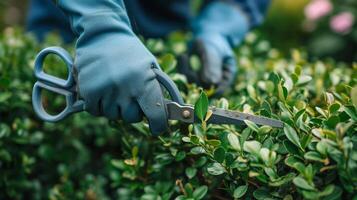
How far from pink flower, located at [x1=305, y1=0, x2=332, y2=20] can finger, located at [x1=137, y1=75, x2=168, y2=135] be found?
3046mm

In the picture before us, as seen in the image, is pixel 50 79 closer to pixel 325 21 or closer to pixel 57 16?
pixel 57 16

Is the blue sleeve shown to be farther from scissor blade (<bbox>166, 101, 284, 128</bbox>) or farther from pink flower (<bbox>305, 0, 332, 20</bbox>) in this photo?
pink flower (<bbox>305, 0, 332, 20</bbox>)

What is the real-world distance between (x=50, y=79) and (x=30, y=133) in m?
0.62

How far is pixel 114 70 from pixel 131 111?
0.39ft

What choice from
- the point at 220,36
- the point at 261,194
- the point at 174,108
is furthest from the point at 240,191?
the point at 220,36

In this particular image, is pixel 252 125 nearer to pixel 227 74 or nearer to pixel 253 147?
pixel 253 147

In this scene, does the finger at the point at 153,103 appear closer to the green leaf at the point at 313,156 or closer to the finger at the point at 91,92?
the finger at the point at 91,92

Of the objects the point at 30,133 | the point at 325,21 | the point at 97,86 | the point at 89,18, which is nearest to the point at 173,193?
the point at 97,86

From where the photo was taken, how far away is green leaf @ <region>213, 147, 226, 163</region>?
4.04 ft

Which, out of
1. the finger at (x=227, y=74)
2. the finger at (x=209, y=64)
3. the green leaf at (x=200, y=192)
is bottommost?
the finger at (x=227, y=74)

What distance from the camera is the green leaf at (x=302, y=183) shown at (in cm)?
110

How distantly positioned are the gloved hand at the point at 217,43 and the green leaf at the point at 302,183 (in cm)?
76

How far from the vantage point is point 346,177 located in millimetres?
1097

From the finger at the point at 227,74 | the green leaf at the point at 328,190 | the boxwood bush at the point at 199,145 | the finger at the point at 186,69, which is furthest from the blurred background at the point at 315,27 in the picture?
the green leaf at the point at 328,190
